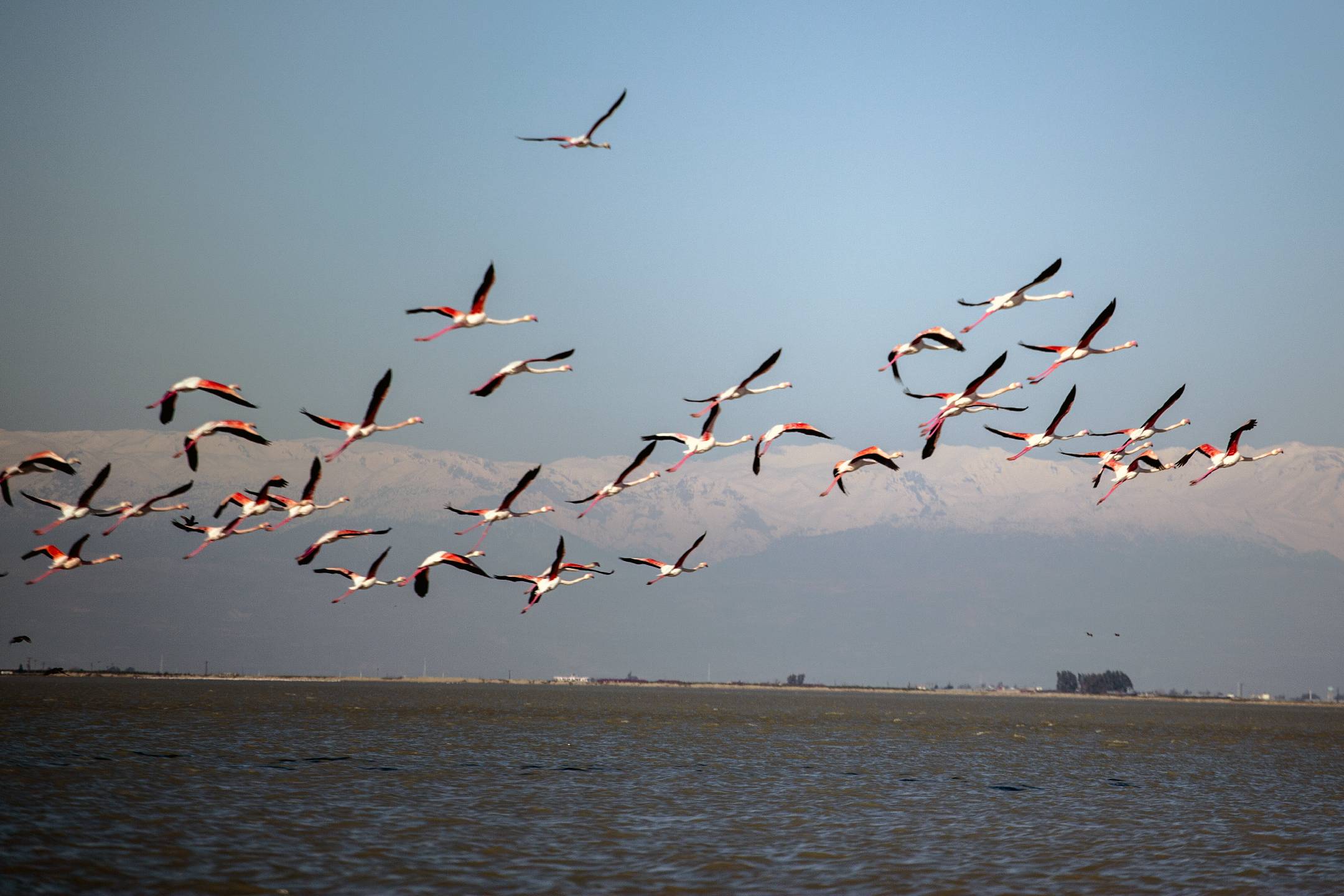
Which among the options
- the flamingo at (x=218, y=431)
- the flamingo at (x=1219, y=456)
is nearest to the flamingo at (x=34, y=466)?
the flamingo at (x=218, y=431)

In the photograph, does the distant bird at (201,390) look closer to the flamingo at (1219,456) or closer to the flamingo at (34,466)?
the flamingo at (34,466)

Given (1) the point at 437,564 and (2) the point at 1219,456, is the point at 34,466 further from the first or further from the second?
(2) the point at 1219,456

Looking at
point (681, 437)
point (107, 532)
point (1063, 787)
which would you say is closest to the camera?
point (107, 532)

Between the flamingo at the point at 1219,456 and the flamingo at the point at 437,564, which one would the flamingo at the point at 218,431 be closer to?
the flamingo at the point at 437,564

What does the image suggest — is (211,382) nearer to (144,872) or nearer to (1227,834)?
(144,872)

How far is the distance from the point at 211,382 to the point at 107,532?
782 cm

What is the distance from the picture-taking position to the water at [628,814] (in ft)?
89.3

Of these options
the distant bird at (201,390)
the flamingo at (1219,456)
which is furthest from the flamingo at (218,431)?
the flamingo at (1219,456)

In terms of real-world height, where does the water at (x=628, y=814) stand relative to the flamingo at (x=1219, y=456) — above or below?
below

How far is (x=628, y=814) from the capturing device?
121ft

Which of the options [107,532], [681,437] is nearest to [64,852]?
[107,532]

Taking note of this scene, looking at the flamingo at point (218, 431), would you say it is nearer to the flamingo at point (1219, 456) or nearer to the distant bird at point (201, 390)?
the distant bird at point (201, 390)

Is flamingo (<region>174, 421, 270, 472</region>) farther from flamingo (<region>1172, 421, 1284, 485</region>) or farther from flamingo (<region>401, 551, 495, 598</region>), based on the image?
flamingo (<region>1172, 421, 1284, 485</region>)

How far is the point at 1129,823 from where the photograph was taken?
3891cm
